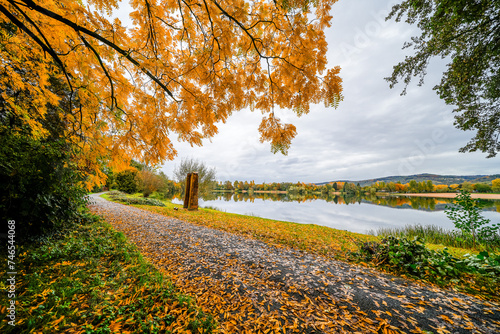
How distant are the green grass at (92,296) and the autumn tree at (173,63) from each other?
6.95 ft

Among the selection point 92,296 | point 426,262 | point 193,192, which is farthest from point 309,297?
point 193,192

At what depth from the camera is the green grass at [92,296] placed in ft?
7.06

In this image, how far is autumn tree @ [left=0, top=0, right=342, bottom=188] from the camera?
8.69 feet

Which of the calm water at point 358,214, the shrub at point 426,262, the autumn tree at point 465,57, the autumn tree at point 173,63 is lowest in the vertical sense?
the calm water at point 358,214

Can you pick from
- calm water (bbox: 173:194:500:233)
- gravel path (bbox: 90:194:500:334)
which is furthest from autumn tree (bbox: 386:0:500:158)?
gravel path (bbox: 90:194:500:334)

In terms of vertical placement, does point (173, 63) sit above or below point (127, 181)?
above

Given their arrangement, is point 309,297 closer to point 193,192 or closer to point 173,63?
point 173,63

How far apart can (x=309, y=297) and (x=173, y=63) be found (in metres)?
5.01

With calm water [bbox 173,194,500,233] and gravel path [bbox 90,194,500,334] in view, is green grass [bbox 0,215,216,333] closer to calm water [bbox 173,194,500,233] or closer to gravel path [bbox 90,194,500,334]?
gravel path [bbox 90,194,500,334]

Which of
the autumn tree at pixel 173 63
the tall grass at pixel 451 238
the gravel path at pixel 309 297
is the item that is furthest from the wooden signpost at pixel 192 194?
the tall grass at pixel 451 238

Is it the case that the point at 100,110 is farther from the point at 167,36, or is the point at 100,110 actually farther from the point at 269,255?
the point at 269,255

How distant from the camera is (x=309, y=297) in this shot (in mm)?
2836

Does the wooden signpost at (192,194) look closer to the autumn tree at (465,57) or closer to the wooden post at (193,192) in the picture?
the wooden post at (193,192)

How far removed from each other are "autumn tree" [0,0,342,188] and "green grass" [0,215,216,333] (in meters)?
2.12
